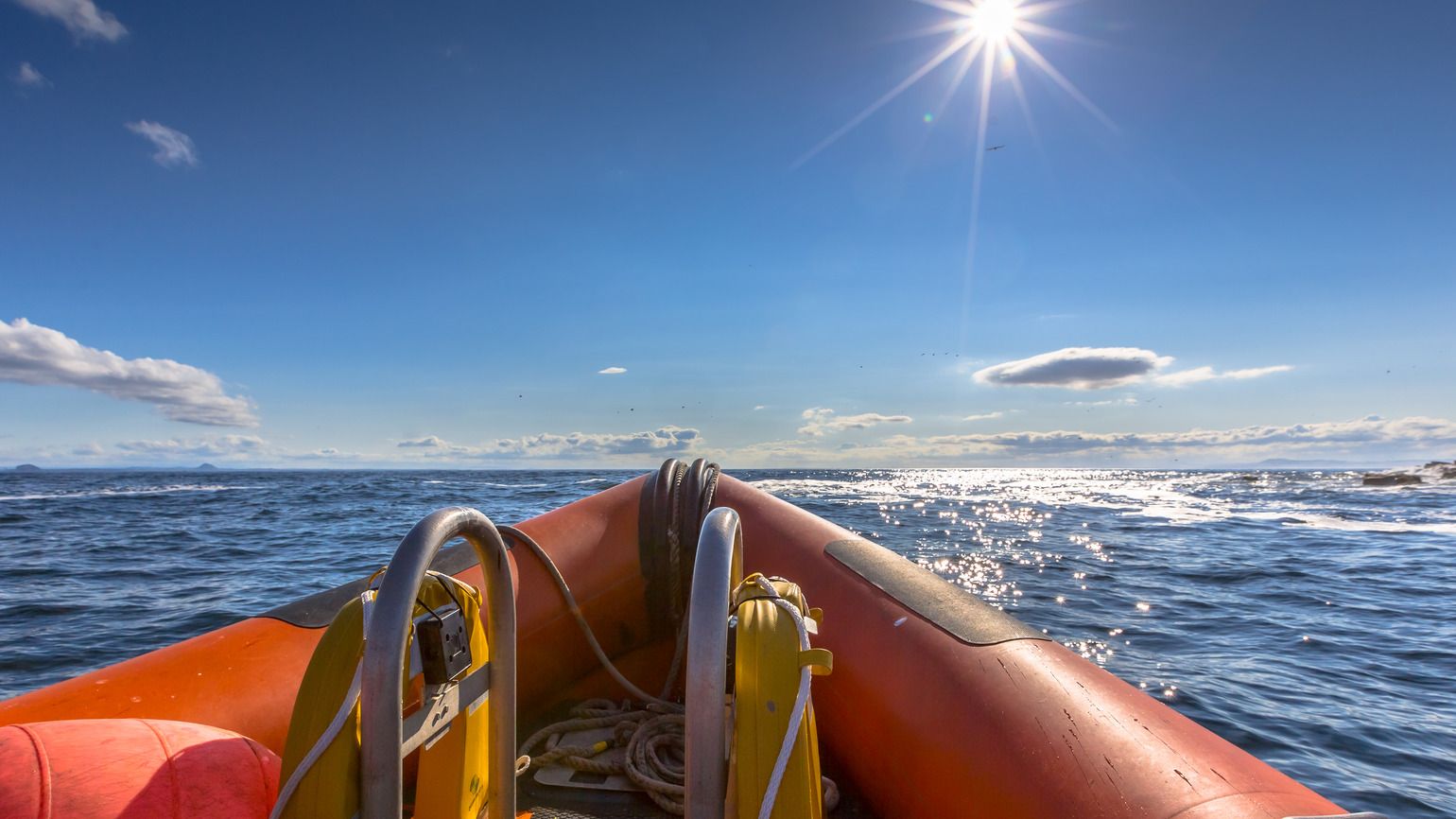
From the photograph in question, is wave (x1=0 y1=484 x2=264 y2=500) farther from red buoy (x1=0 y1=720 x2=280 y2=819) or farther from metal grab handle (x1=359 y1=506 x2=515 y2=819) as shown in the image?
metal grab handle (x1=359 y1=506 x2=515 y2=819)

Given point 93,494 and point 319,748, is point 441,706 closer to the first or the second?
point 319,748

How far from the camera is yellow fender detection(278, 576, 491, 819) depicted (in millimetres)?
1157

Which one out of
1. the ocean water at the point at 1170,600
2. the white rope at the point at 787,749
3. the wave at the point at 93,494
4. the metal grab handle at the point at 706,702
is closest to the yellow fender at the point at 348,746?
the metal grab handle at the point at 706,702

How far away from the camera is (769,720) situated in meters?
1.38

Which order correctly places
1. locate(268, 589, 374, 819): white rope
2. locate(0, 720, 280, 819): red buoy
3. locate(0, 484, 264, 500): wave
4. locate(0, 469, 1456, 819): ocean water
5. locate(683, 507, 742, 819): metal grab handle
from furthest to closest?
1. locate(0, 484, 264, 500): wave
2. locate(0, 469, 1456, 819): ocean water
3. locate(683, 507, 742, 819): metal grab handle
4. locate(268, 589, 374, 819): white rope
5. locate(0, 720, 280, 819): red buoy

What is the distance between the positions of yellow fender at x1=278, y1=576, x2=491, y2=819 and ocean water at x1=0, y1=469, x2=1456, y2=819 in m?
4.21

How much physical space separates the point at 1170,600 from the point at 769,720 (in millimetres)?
7665

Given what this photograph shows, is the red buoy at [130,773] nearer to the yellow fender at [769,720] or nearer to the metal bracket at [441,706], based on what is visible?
the metal bracket at [441,706]

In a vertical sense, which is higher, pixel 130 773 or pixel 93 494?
pixel 130 773

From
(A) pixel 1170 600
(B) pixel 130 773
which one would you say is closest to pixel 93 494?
(B) pixel 130 773

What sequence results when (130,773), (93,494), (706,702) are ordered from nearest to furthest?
(130,773) < (706,702) < (93,494)

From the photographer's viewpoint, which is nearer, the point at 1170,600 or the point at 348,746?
the point at 348,746

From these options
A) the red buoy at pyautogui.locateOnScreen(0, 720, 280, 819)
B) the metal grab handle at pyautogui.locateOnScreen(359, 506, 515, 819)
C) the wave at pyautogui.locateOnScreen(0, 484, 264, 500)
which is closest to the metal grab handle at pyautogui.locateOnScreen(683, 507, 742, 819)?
the metal grab handle at pyautogui.locateOnScreen(359, 506, 515, 819)

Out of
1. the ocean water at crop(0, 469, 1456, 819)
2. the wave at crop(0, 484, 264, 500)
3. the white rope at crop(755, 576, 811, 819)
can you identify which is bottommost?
the ocean water at crop(0, 469, 1456, 819)
